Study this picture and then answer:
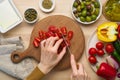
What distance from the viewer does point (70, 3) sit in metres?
1.58

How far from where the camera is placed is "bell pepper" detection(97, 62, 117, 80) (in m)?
1.44

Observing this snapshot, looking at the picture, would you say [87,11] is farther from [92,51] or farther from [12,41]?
[12,41]

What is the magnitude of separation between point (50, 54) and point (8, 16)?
30 cm

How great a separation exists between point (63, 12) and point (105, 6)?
0.22 meters

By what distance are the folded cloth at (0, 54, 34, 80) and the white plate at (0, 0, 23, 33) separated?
0.15 m

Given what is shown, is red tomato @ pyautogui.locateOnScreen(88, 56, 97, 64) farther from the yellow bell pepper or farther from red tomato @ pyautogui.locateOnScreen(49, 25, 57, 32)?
red tomato @ pyautogui.locateOnScreen(49, 25, 57, 32)

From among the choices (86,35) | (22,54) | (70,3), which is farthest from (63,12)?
(22,54)

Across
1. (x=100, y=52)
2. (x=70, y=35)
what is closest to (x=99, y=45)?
(x=100, y=52)

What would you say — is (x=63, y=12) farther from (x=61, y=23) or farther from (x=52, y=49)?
(x=52, y=49)

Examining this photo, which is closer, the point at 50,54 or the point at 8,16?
the point at 50,54

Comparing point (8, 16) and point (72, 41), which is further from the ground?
point (8, 16)

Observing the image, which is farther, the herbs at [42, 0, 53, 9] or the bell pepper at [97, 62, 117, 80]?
the herbs at [42, 0, 53, 9]

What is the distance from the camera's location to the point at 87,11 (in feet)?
5.04

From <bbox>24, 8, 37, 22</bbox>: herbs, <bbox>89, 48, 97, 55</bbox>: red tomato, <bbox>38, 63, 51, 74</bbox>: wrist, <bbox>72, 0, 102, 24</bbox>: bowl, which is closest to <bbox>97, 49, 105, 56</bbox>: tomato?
<bbox>89, 48, 97, 55</bbox>: red tomato
